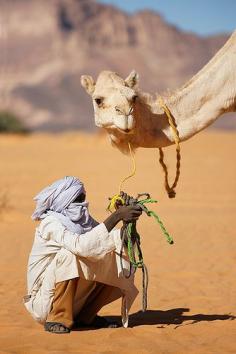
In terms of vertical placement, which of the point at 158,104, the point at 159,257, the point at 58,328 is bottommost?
the point at 159,257

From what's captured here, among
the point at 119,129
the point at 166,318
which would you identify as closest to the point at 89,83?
the point at 119,129

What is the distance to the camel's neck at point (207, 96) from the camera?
5656 millimetres

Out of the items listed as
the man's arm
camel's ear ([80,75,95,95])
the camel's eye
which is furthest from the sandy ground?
camel's ear ([80,75,95,95])

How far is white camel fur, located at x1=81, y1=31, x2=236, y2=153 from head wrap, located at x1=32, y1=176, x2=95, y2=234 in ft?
1.85

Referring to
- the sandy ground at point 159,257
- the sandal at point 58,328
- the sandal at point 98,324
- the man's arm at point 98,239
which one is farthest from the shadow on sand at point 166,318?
the man's arm at point 98,239

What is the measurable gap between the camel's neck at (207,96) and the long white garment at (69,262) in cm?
101

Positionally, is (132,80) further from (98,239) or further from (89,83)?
(98,239)

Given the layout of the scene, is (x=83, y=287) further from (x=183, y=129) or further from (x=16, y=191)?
(x=16, y=191)

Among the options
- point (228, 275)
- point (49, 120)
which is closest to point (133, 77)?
point (228, 275)

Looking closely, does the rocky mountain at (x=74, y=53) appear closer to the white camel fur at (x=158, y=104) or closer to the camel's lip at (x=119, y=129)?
the white camel fur at (x=158, y=104)

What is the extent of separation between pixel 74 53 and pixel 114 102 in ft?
333

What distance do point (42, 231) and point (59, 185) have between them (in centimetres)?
37

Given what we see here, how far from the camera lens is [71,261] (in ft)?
17.9

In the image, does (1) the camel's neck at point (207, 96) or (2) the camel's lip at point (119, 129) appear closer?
(2) the camel's lip at point (119, 129)
